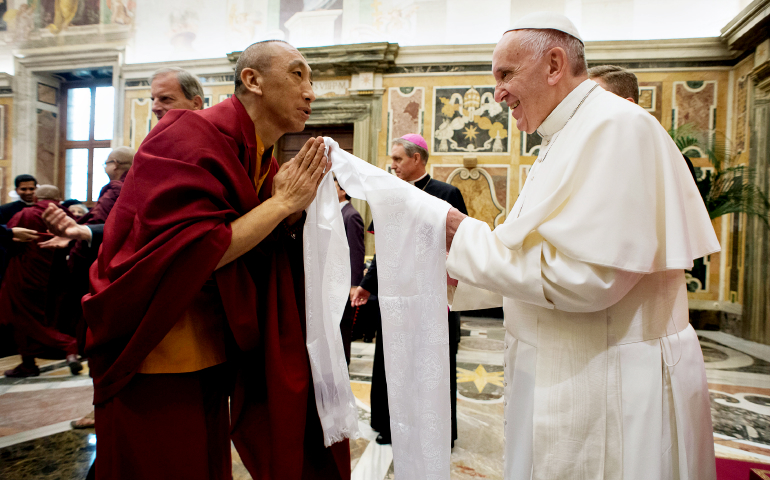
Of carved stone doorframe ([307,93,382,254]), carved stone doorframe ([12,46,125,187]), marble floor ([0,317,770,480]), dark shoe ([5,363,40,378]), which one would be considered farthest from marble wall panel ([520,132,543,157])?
carved stone doorframe ([12,46,125,187])

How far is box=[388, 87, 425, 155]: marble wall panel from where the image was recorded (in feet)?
24.1

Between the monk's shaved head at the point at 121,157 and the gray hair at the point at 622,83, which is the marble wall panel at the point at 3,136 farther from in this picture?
the gray hair at the point at 622,83

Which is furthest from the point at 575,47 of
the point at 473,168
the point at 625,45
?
the point at 625,45

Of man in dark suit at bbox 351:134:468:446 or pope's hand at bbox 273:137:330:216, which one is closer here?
pope's hand at bbox 273:137:330:216

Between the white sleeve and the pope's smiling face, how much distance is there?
0.44 meters

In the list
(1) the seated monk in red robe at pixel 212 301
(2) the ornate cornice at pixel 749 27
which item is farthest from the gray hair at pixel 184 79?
(2) the ornate cornice at pixel 749 27

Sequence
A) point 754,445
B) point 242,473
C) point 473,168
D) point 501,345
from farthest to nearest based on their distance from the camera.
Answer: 1. point 473,168
2. point 501,345
3. point 754,445
4. point 242,473

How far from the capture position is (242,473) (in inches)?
93.5

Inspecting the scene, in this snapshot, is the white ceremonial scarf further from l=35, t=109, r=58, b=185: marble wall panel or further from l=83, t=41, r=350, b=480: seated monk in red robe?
l=35, t=109, r=58, b=185: marble wall panel

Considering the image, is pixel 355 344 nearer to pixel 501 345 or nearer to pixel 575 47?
pixel 501 345

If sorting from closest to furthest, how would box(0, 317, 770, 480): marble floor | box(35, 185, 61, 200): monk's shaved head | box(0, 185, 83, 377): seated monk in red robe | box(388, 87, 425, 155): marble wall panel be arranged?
box(0, 317, 770, 480): marble floor < box(0, 185, 83, 377): seated monk in red robe < box(35, 185, 61, 200): monk's shaved head < box(388, 87, 425, 155): marble wall panel

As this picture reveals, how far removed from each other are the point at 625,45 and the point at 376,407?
6.57 meters

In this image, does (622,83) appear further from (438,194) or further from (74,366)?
(74,366)

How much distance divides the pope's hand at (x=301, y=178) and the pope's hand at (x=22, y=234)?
3778 millimetres
